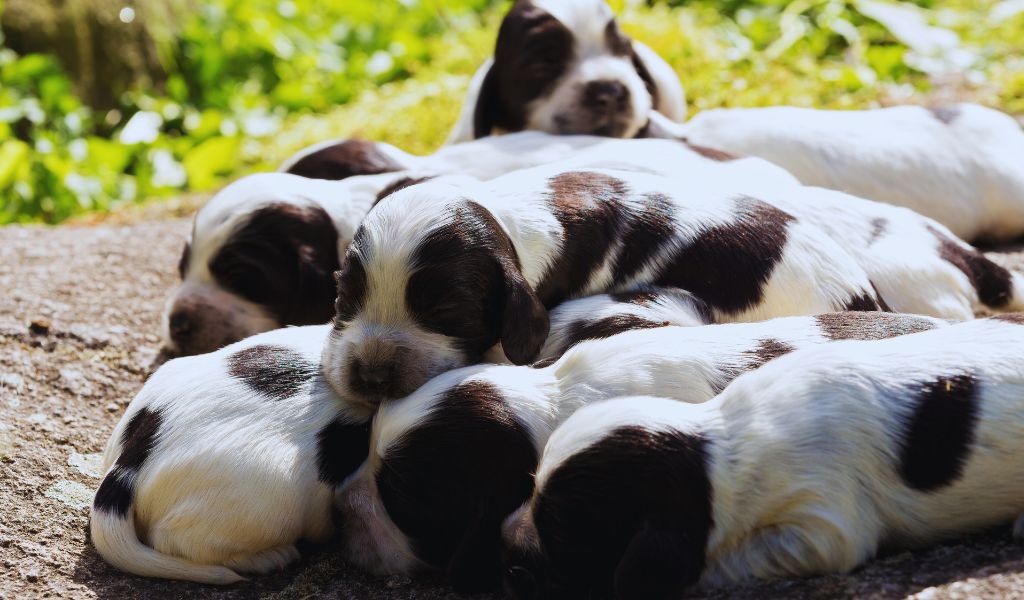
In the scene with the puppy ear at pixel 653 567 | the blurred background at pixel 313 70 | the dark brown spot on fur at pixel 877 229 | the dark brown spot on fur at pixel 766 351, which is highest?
the dark brown spot on fur at pixel 877 229

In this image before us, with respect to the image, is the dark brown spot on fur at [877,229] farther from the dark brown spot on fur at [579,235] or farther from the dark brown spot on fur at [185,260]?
the dark brown spot on fur at [185,260]

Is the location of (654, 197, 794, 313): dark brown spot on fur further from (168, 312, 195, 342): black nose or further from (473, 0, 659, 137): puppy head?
(168, 312, 195, 342): black nose

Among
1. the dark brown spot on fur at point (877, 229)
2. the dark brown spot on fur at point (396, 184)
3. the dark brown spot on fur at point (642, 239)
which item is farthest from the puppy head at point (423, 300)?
the dark brown spot on fur at point (877, 229)

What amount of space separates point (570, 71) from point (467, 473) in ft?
9.74

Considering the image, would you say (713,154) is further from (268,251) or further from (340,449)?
(340,449)

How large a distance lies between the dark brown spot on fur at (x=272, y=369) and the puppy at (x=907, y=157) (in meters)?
2.81

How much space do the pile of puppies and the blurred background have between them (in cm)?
351

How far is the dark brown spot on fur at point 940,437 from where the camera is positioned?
3.24 metres

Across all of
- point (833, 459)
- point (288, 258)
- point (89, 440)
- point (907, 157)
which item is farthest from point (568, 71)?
point (833, 459)

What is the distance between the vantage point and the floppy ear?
655 centimetres

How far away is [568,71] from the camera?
5.99 meters

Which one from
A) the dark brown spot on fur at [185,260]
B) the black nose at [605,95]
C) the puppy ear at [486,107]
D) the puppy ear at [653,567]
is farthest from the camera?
the puppy ear at [486,107]

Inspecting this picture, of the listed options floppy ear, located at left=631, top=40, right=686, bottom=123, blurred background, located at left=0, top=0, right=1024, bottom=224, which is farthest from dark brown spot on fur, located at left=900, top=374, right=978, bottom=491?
blurred background, located at left=0, top=0, right=1024, bottom=224

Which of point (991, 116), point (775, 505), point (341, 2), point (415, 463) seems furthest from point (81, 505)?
point (341, 2)
